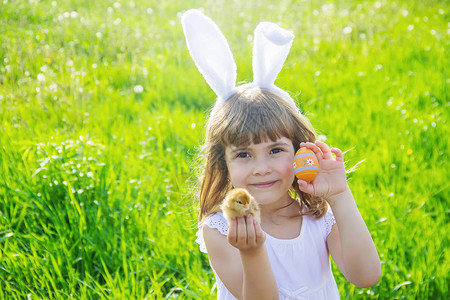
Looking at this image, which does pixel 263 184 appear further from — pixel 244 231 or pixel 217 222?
pixel 244 231

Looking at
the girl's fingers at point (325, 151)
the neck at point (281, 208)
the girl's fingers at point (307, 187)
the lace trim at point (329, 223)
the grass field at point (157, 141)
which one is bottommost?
the grass field at point (157, 141)

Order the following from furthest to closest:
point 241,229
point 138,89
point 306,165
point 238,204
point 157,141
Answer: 1. point 138,89
2. point 157,141
3. point 306,165
4. point 241,229
5. point 238,204

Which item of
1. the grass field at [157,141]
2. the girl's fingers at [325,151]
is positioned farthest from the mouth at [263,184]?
the grass field at [157,141]

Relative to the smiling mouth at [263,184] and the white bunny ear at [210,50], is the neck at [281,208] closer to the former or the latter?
the smiling mouth at [263,184]

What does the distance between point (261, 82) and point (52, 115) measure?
248cm

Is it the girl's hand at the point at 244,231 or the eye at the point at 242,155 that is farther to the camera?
the eye at the point at 242,155

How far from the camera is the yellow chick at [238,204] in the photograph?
1422 mm

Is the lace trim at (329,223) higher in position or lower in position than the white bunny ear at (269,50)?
lower

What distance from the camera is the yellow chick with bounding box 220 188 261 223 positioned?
1.42m

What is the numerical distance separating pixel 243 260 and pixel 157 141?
2490 millimetres

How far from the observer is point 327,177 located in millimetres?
1980

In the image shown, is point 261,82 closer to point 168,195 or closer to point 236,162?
point 236,162

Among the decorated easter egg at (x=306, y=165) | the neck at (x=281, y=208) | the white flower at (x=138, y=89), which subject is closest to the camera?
the decorated easter egg at (x=306, y=165)

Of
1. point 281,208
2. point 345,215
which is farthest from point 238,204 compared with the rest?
point 281,208
